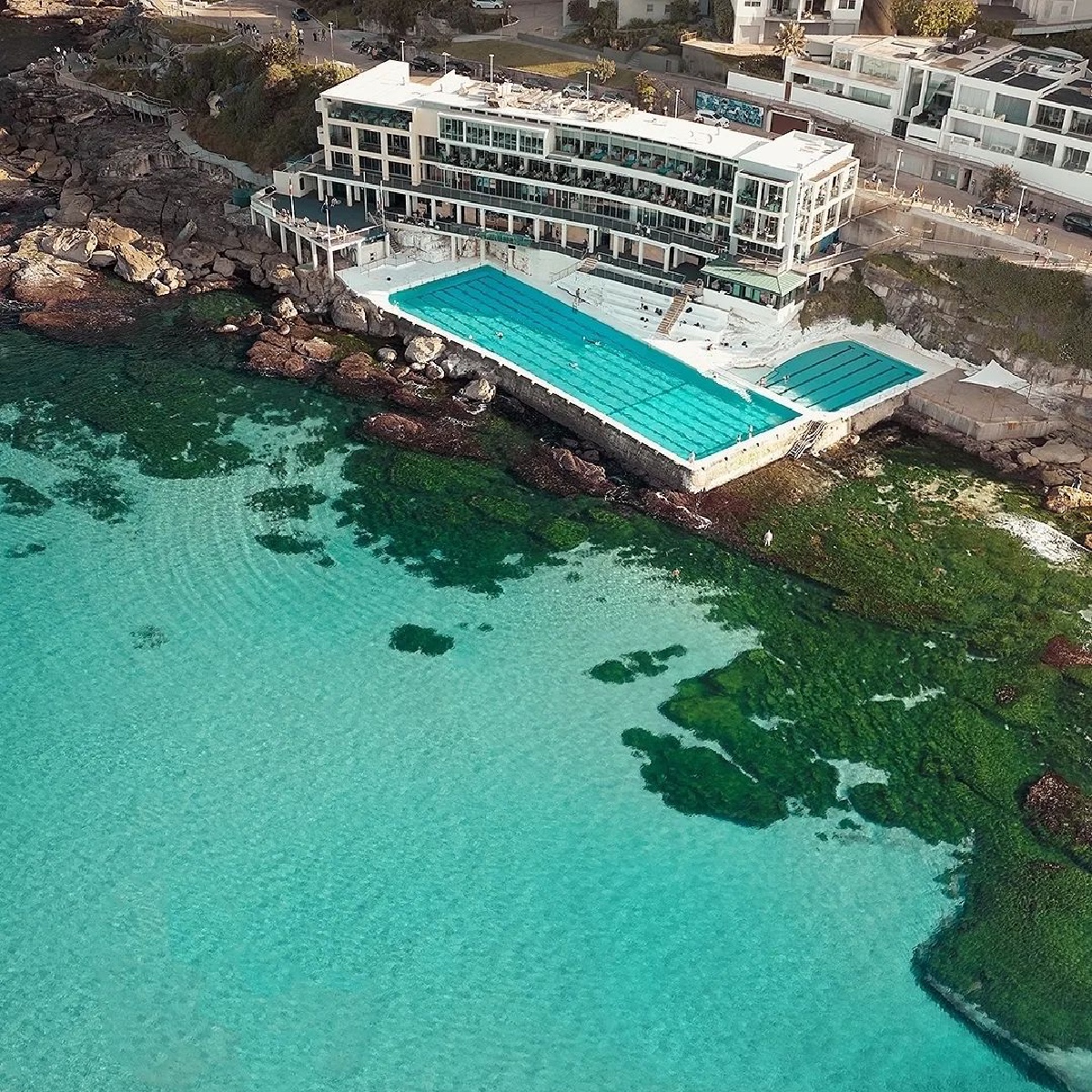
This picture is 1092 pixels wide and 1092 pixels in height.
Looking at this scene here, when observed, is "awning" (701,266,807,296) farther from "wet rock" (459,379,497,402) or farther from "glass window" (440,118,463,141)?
"glass window" (440,118,463,141)

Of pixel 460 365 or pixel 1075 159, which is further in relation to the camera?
pixel 1075 159

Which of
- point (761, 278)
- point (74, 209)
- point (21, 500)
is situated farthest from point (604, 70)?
point (21, 500)

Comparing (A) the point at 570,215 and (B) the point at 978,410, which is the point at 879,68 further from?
(B) the point at 978,410

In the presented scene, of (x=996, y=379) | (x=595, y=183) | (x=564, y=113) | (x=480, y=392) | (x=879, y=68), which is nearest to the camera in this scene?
(x=480, y=392)

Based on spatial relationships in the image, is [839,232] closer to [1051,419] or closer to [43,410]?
[1051,419]

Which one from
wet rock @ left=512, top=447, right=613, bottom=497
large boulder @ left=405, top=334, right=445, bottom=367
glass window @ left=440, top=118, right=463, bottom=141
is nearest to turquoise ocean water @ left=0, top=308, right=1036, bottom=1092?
wet rock @ left=512, top=447, right=613, bottom=497

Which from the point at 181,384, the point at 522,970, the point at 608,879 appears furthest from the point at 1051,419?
the point at 181,384

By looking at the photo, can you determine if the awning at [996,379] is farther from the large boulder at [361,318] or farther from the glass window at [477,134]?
the large boulder at [361,318]
